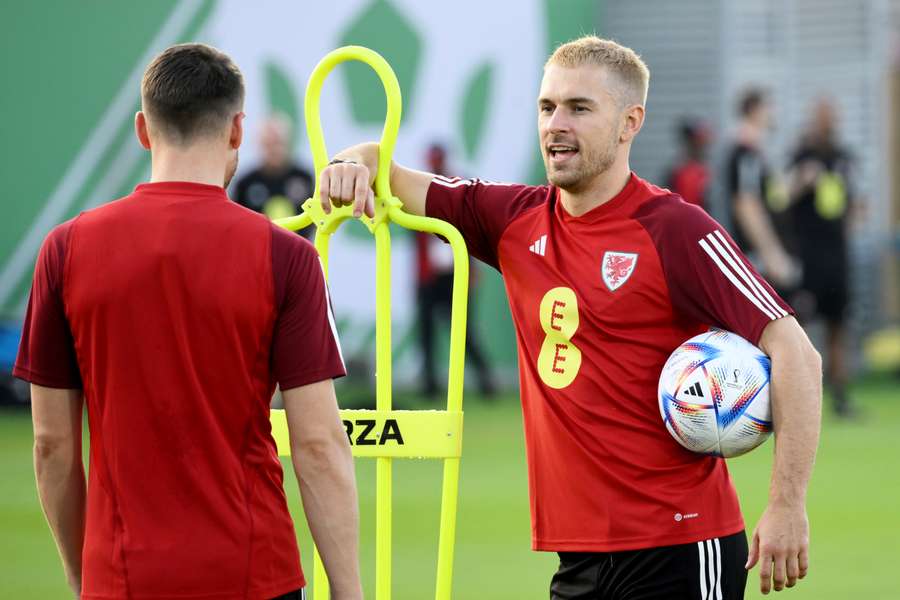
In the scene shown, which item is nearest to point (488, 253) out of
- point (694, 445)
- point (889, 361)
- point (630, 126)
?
point (630, 126)

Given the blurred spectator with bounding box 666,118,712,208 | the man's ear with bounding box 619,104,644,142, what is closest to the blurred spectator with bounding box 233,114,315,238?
the blurred spectator with bounding box 666,118,712,208

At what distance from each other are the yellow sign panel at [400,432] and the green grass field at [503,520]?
2.54 metres

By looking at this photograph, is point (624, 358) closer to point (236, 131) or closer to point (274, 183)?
point (236, 131)

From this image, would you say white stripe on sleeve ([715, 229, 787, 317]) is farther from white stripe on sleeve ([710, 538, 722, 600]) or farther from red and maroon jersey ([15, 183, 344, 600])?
red and maroon jersey ([15, 183, 344, 600])

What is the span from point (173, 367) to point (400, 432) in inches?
42.6

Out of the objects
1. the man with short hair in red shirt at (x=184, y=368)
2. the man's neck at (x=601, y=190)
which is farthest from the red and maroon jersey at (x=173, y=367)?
the man's neck at (x=601, y=190)

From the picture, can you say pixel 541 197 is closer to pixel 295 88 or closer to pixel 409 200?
pixel 409 200

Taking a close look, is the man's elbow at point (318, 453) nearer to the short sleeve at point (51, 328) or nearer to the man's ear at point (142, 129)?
the short sleeve at point (51, 328)

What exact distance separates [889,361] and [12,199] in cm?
981

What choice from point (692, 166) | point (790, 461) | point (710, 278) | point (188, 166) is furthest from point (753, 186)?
point (188, 166)

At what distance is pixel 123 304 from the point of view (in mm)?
3127

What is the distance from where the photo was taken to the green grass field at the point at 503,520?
6.75 m

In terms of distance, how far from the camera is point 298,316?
10.5 feet

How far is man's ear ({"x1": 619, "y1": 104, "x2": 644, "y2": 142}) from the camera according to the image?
420 cm
